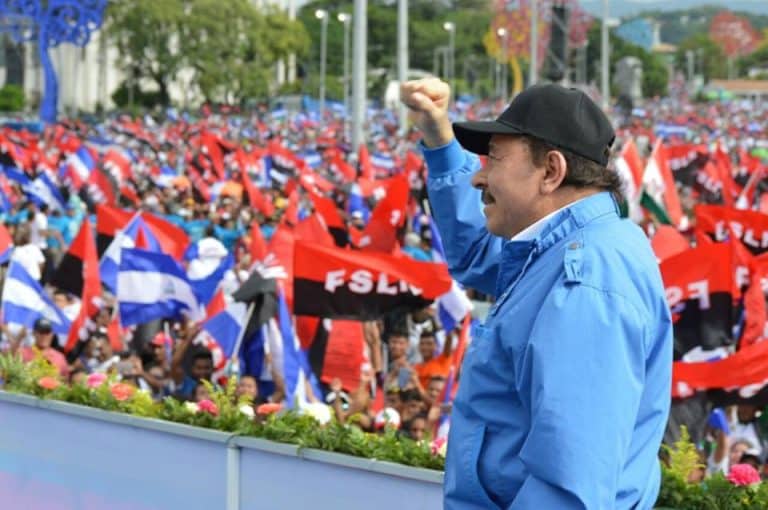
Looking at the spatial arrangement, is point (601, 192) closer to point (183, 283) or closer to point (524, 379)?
point (524, 379)

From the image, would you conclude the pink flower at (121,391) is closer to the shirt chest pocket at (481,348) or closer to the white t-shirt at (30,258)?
the shirt chest pocket at (481,348)

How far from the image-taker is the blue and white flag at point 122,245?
1280 cm

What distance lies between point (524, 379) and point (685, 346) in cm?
667

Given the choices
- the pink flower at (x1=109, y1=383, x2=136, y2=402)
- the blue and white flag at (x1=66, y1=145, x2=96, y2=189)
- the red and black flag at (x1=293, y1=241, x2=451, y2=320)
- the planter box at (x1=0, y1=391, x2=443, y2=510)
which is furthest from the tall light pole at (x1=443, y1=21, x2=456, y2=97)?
the planter box at (x1=0, y1=391, x2=443, y2=510)

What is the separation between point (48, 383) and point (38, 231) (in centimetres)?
1113

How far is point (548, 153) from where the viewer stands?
3062 millimetres

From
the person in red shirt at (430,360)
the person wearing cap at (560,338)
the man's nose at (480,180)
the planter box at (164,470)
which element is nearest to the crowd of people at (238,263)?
the person in red shirt at (430,360)

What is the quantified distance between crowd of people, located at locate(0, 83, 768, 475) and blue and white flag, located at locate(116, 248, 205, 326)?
9 centimetres

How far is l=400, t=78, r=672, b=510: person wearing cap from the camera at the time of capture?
9.26 ft

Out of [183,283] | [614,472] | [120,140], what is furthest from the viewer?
[120,140]

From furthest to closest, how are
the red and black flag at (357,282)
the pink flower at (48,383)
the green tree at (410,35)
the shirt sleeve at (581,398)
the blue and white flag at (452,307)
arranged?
the green tree at (410,35), the blue and white flag at (452,307), the red and black flag at (357,282), the pink flower at (48,383), the shirt sleeve at (581,398)

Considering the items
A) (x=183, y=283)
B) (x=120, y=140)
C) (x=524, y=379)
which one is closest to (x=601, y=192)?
(x=524, y=379)

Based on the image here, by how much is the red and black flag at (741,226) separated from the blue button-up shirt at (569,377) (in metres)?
9.62

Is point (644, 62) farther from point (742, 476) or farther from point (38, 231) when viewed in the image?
point (742, 476)
